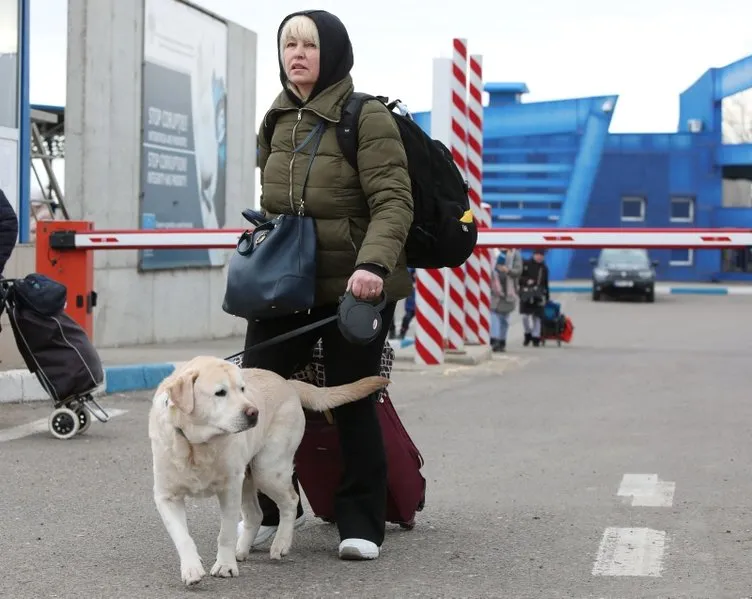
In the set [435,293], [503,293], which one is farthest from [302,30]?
[503,293]

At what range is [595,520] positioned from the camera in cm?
666

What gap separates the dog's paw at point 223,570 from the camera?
5273 millimetres

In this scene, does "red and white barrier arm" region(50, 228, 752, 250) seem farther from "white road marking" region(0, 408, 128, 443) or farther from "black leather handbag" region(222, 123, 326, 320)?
"black leather handbag" region(222, 123, 326, 320)

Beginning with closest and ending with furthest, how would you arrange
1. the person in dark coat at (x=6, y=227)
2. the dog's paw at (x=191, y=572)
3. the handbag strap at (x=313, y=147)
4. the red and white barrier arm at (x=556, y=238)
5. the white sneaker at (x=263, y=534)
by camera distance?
1. the dog's paw at (x=191, y=572)
2. the handbag strap at (x=313, y=147)
3. the white sneaker at (x=263, y=534)
4. the person in dark coat at (x=6, y=227)
5. the red and white barrier arm at (x=556, y=238)

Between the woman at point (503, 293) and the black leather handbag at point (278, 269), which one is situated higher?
the black leather handbag at point (278, 269)

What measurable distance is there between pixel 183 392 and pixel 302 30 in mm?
1440

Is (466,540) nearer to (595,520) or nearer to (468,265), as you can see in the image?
(595,520)

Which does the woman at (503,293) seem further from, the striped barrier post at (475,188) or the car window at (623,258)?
the car window at (623,258)

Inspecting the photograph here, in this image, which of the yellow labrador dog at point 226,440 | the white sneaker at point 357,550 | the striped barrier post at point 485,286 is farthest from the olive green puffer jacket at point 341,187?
the striped barrier post at point 485,286

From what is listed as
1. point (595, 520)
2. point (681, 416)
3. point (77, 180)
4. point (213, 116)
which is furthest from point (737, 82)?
point (595, 520)

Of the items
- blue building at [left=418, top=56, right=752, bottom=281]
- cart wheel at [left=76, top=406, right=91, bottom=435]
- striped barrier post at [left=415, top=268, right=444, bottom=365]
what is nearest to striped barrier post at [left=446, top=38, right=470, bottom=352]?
striped barrier post at [left=415, top=268, right=444, bottom=365]

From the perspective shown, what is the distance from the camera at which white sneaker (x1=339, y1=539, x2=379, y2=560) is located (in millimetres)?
5578

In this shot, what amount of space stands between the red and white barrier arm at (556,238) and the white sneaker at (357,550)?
745 cm

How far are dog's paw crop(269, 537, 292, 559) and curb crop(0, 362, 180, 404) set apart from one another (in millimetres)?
6163
